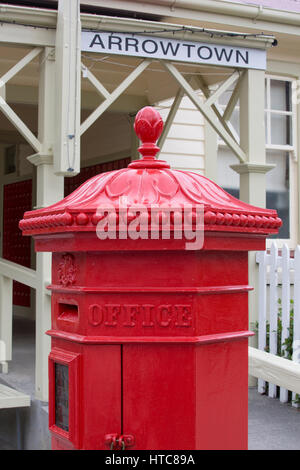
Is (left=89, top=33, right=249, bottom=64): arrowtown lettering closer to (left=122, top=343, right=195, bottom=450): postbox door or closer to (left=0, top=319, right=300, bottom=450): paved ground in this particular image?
(left=0, top=319, right=300, bottom=450): paved ground

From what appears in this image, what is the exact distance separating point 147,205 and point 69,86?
382 centimetres

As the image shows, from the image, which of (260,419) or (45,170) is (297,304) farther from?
(45,170)

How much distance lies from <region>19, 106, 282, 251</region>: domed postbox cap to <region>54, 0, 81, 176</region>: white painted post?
3.24 m

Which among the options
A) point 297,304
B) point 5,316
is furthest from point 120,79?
point 297,304

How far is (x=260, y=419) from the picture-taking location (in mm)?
5246

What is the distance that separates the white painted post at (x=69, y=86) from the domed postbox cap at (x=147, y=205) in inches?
127

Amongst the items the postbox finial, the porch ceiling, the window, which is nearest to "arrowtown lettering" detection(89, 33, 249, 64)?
the porch ceiling

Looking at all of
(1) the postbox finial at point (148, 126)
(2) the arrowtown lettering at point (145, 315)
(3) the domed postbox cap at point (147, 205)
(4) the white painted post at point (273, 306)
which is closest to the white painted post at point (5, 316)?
(4) the white painted post at point (273, 306)

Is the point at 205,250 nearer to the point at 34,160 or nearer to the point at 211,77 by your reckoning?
the point at 34,160

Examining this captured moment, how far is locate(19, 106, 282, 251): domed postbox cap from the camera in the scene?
1941mm

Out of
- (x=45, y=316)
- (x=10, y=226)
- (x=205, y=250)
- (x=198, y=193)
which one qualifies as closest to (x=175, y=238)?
(x=205, y=250)

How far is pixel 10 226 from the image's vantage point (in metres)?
12.7

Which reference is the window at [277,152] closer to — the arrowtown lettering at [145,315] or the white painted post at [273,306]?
the white painted post at [273,306]

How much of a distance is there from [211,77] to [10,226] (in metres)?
6.14
